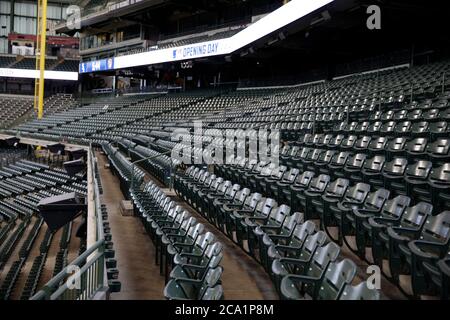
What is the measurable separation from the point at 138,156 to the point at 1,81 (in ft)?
100

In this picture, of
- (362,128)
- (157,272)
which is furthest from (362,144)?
(157,272)

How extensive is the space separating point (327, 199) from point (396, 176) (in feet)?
3.18

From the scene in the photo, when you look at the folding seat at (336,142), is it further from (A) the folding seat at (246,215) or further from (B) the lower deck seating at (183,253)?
(B) the lower deck seating at (183,253)

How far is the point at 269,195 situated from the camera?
7309mm

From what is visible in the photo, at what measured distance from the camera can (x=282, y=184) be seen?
262 inches

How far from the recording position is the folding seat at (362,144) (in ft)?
24.1

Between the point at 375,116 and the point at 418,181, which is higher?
the point at 375,116

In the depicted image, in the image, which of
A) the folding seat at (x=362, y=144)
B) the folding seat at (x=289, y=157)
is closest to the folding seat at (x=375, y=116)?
the folding seat at (x=362, y=144)

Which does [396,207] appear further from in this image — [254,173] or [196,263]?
[254,173]

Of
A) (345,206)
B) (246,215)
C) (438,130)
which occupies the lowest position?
(246,215)

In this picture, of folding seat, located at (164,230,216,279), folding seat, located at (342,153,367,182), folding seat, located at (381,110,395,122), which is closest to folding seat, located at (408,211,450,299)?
folding seat, located at (164,230,216,279)

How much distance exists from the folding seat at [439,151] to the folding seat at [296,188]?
1508mm

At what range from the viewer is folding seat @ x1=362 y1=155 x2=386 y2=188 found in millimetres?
5996
